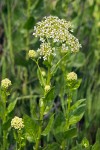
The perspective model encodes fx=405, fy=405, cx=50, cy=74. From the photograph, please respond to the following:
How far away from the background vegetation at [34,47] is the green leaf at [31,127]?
0.55 metres

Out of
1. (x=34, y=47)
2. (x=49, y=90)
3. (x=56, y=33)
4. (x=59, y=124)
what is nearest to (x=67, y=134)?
(x=59, y=124)

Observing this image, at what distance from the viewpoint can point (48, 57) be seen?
1.54 metres

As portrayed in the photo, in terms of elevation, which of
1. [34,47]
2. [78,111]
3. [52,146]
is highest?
[34,47]

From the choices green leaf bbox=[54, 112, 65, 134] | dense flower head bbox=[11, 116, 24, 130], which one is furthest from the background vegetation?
dense flower head bbox=[11, 116, 24, 130]

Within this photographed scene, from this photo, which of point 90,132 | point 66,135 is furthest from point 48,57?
point 90,132

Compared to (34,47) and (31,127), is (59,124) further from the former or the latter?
(34,47)

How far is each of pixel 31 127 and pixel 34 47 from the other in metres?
1.10

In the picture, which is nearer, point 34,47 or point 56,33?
point 56,33

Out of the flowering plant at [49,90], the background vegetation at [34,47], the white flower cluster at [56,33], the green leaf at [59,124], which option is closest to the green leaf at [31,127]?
the flowering plant at [49,90]

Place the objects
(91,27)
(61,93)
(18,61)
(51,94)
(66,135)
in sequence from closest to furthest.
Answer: (51,94)
(66,135)
(61,93)
(18,61)
(91,27)

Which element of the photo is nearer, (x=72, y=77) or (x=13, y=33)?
(x=72, y=77)

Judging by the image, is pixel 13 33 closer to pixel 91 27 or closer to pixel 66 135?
pixel 91 27

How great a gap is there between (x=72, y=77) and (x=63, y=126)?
0.25 meters

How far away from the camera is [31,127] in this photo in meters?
1.58
